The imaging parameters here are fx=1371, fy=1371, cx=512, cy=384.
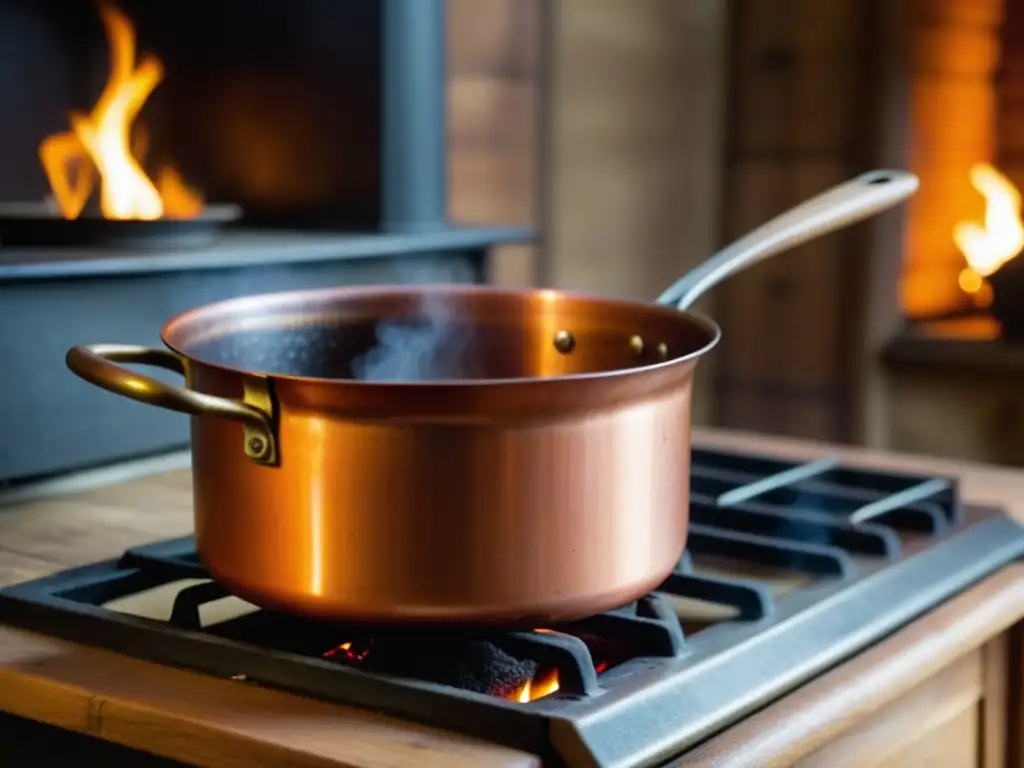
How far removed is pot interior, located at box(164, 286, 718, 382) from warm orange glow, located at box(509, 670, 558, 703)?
0.59ft

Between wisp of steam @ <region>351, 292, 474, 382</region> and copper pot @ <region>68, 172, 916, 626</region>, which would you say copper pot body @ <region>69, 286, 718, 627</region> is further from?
wisp of steam @ <region>351, 292, 474, 382</region>

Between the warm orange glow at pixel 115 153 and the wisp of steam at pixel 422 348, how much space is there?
0.52 metres

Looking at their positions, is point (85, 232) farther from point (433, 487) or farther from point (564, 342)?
point (433, 487)

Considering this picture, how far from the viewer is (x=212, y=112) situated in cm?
151

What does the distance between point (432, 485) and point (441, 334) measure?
0.27 meters

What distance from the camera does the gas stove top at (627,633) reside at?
60cm

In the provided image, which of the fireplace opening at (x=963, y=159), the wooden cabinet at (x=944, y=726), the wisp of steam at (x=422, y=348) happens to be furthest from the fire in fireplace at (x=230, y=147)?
the fireplace opening at (x=963, y=159)

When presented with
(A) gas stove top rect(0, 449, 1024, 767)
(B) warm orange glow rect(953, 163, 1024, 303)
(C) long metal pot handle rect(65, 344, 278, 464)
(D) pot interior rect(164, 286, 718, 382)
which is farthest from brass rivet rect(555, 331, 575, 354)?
(B) warm orange glow rect(953, 163, 1024, 303)

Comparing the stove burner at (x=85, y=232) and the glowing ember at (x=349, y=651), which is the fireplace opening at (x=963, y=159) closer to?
the stove burner at (x=85, y=232)

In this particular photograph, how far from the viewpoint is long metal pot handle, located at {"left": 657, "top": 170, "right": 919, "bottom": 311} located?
824 mm

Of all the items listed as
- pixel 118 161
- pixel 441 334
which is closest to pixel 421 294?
pixel 441 334

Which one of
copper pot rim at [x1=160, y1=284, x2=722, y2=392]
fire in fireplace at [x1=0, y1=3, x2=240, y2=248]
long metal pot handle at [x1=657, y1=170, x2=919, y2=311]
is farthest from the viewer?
fire in fireplace at [x1=0, y1=3, x2=240, y2=248]

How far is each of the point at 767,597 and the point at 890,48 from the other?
5.99 ft

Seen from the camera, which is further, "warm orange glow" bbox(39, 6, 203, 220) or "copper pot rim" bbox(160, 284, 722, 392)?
"warm orange glow" bbox(39, 6, 203, 220)
